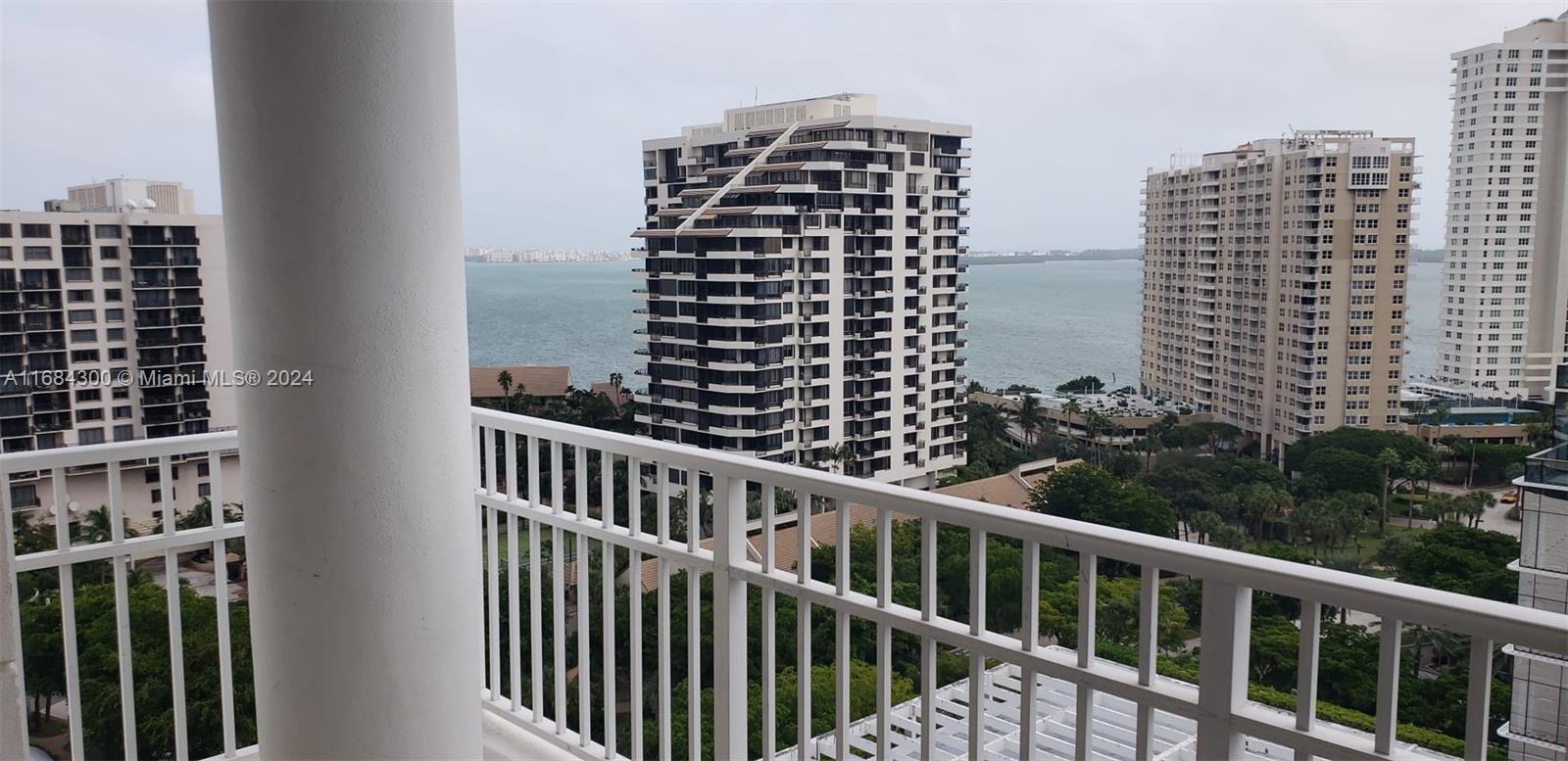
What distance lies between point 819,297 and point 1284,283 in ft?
5.64

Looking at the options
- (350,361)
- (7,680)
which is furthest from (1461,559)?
(7,680)

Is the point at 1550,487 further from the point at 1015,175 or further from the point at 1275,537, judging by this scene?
the point at 1015,175

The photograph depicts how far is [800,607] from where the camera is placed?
1.81 meters

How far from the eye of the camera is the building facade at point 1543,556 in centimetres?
186

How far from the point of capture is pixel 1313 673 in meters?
1.18

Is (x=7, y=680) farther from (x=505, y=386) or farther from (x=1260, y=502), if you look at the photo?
(x=505, y=386)

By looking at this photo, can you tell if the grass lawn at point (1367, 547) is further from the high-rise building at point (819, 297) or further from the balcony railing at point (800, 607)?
the high-rise building at point (819, 297)

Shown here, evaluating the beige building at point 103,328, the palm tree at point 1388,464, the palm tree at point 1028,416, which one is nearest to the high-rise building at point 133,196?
the beige building at point 103,328

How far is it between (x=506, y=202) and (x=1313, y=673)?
4.59 meters

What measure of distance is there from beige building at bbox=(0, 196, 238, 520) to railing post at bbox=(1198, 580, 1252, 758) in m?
3.25

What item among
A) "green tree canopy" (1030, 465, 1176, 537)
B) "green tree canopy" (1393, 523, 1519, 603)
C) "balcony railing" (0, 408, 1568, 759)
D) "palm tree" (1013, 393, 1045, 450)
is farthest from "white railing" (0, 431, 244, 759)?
"green tree canopy" (1393, 523, 1519, 603)

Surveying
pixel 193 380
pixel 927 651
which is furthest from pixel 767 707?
pixel 193 380

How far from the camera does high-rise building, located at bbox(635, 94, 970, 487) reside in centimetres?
403

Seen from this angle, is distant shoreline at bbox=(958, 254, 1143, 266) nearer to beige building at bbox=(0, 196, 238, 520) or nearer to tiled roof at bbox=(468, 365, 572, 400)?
tiled roof at bbox=(468, 365, 572, 400)
